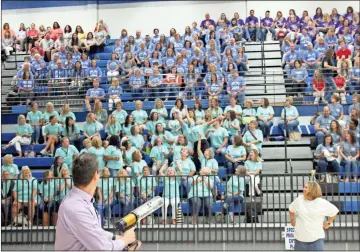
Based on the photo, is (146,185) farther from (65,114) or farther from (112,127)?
(65,114)

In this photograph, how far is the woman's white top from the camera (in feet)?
26.5

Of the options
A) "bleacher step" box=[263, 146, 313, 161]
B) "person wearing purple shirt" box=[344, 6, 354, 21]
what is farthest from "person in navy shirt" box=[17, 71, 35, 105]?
→ "person wearing purple shirt" box=[344, 6, 354, 21]

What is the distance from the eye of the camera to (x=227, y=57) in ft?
60.0

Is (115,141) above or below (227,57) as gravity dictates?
below

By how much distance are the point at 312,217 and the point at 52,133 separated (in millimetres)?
9124

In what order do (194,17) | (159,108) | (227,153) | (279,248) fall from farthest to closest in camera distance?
(194,17) < (159,108) < (227,153) < (279,248)

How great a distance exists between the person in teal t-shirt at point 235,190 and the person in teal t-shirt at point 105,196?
7.41 ft

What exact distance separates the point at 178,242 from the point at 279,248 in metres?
1.87

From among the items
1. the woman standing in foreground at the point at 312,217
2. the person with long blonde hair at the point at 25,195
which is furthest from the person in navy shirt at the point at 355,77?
the woman standing in foreground at the point at 312,217

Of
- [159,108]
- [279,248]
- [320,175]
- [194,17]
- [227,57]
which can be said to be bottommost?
[279,248]

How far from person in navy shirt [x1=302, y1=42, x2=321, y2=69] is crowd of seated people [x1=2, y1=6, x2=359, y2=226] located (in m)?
0.03

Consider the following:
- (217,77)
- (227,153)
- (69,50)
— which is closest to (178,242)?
(227,153)

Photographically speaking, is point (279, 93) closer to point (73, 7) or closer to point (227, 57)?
point (227, 57)

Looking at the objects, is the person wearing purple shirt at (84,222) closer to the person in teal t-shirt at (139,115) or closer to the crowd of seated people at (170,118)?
the crowd of seated people at (170,118)
